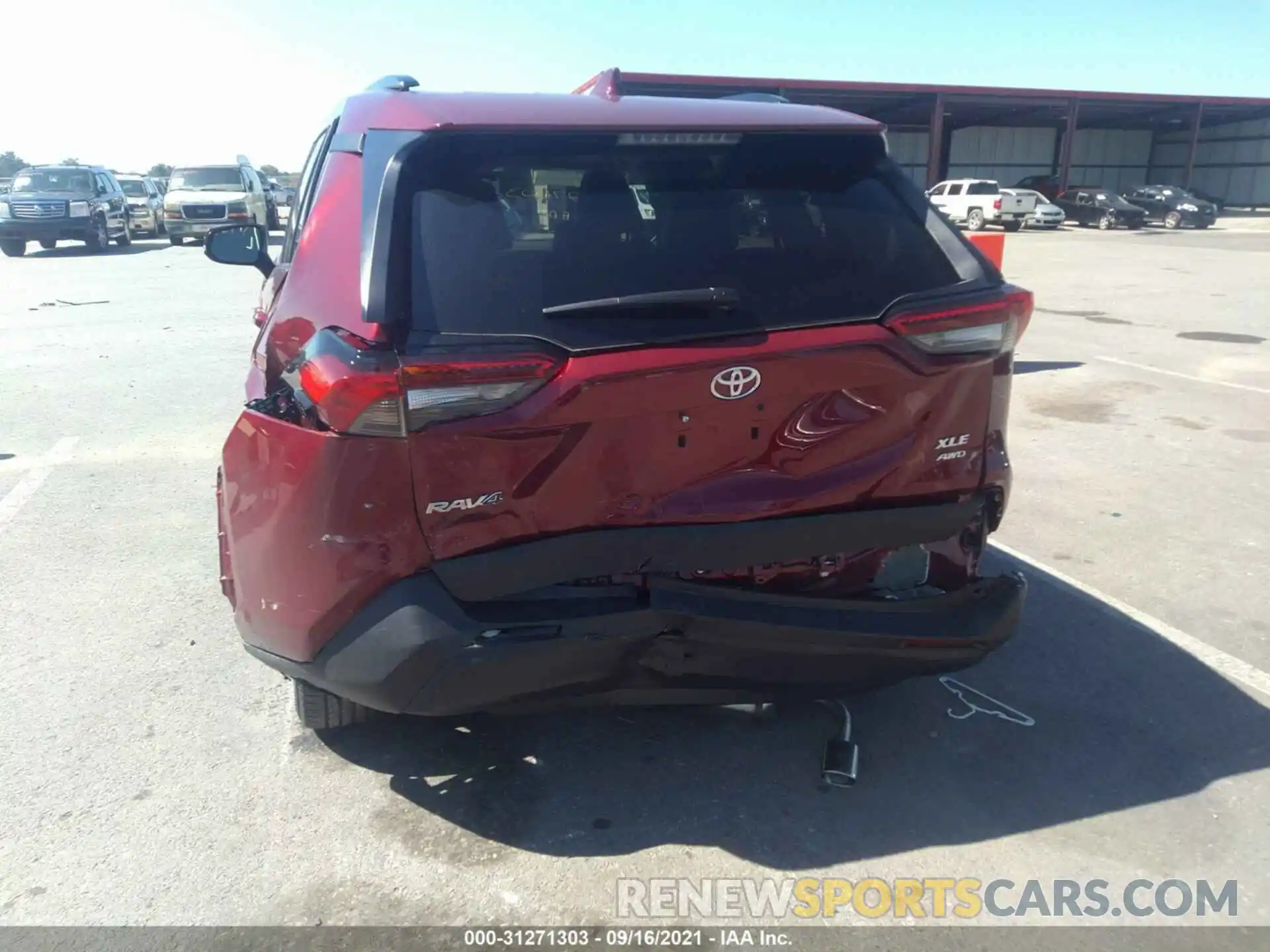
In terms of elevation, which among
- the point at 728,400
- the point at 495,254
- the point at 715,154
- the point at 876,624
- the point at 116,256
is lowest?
the point at 116,256

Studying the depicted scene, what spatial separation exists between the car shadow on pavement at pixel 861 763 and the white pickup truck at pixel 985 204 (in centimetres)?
3733

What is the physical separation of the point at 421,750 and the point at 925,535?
5.78ft

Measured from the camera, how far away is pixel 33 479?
6.33 meters

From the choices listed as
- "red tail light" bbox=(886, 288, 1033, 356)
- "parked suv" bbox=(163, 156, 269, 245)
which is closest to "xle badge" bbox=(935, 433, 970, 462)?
"red tail light" bbox=(886, 288, 1033, 356)

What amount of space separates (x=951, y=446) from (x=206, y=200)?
2737cm

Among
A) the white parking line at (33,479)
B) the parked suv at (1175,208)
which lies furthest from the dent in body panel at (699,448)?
the parked suv at (1175,208)

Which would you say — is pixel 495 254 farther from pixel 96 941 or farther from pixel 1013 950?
pixel 1013 950

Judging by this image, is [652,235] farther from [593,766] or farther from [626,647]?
[593,766]

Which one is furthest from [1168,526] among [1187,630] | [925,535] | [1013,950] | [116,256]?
[116,256]

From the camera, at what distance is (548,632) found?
2504mm

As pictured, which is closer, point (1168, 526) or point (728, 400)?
point (728, 400)

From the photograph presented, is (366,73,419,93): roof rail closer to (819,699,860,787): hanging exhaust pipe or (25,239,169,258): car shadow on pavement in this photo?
(819,699,860,787): hanging exhaust pipe

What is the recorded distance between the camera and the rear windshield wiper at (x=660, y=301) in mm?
2525

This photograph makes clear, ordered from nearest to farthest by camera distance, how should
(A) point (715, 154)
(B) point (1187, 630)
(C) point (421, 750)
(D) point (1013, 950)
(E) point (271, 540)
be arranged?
(D) point (1013, 950), (E) point (271, 540), (A) point (715, 154), (C) point (421, 750), (B) point (1187, 630)
